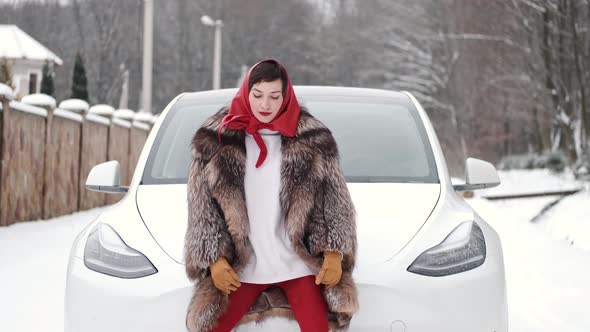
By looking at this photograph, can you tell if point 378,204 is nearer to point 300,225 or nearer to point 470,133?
point 300,225

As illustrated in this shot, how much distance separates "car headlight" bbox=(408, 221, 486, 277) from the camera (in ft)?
10.8

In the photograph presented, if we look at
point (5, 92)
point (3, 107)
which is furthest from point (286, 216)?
point (3, 107)

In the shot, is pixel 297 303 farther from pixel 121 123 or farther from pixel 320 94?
pixel 121 123

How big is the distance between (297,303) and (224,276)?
263 mm

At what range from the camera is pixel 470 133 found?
43.6 m

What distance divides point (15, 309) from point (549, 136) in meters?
32.2

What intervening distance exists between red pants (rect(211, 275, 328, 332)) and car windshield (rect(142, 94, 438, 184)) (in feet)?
3.69

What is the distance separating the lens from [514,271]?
7.99 metres

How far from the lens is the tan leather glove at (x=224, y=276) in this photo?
2.87 metres

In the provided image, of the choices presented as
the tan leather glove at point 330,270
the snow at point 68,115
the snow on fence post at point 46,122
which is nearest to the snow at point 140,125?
the snow at point 68,115

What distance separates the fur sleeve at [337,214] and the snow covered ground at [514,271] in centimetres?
270

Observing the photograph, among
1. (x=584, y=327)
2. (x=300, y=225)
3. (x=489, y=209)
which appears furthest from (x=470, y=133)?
(x=300, y=225)

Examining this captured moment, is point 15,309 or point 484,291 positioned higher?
point 484,291

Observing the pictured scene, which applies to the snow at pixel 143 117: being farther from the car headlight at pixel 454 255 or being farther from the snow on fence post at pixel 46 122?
the car headlight at pixel 454 255
